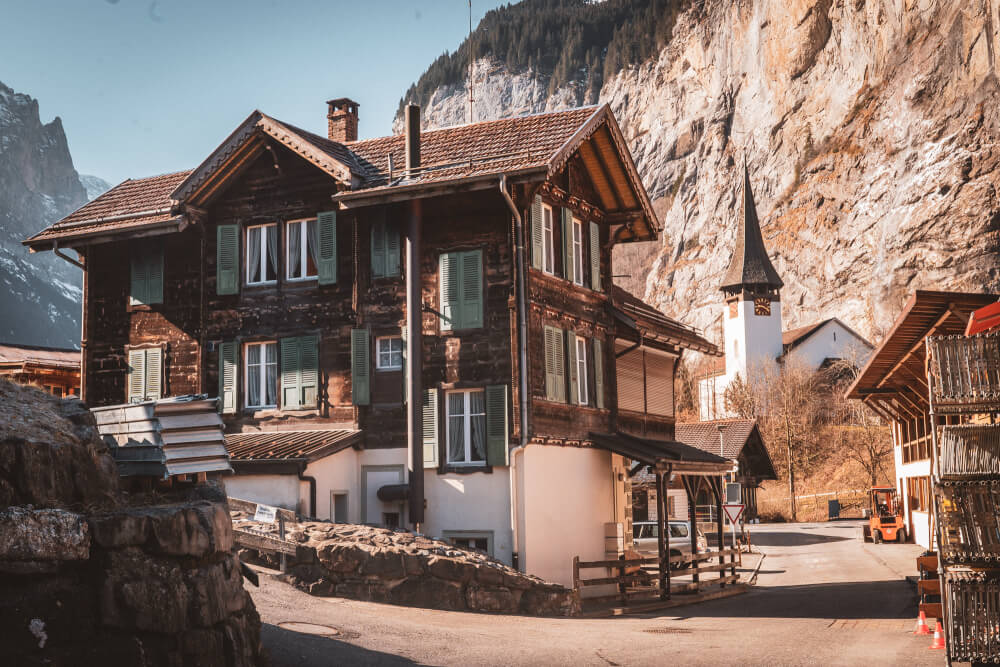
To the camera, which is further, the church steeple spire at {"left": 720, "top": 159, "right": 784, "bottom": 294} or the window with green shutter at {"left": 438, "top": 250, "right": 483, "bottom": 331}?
the church steeple spire at {"left": 720, "top": 159, "right": 784, "bottom": 294}

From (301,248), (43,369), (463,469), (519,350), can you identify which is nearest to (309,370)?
(301,248)

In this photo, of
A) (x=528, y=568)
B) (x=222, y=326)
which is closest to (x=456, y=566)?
(x=528, y=568)

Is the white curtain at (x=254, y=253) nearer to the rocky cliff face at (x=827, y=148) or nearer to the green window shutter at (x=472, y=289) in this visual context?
the green window shutter at (x=472, y=289)

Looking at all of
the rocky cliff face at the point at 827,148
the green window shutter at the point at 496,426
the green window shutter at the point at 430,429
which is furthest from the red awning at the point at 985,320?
the rocky cliff face at the point at 827,148

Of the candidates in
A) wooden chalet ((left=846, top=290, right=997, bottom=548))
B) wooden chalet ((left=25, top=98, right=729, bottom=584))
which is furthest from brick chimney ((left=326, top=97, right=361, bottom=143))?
wooden chalet ((left=846, top=290, right=997, bottom=548))

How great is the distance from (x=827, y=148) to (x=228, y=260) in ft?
318

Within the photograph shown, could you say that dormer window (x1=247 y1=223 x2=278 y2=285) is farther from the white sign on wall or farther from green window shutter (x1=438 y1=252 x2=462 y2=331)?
the white sign on wall

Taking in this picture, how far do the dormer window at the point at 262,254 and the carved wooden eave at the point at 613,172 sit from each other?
738 centimetres

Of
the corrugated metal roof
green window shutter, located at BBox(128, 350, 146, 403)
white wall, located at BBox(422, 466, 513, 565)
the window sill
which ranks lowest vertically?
white wall, located at BBox(422, 466, 513, 565)

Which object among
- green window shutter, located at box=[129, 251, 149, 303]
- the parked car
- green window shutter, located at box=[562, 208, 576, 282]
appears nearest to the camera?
green window shutter, located at box=[562, 208, 576, 282]

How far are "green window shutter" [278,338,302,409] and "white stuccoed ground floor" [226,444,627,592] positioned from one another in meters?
2.21

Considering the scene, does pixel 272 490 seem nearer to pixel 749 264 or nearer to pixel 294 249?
pixel 294 249

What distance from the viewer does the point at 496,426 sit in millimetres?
24359

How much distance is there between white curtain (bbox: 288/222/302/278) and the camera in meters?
27.0
